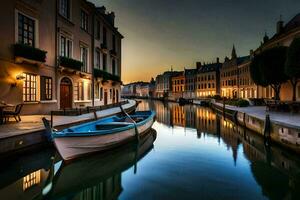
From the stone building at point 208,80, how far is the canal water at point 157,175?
66333 millimetres

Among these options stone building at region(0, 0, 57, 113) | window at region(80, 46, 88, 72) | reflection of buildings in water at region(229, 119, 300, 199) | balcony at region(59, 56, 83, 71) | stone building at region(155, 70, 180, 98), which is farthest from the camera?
stone building at region(155, 70, 180, 98)

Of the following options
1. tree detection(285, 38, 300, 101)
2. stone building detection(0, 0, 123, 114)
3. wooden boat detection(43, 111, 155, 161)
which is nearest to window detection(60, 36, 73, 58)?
stone building detection(0, 0, 123, 114)

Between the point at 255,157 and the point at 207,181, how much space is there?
518 centimetres

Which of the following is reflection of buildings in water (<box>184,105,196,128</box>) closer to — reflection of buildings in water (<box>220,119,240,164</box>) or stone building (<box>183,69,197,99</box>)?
reflection of buildings in water (<box>220,119,240,164</box>)

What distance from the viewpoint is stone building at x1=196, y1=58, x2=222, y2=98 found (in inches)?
3078

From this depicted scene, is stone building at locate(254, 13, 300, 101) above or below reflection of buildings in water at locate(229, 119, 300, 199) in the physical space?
above

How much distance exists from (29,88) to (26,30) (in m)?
3.86

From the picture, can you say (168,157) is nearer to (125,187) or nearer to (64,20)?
(125,187)

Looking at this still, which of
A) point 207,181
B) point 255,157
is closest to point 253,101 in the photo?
point 255,157

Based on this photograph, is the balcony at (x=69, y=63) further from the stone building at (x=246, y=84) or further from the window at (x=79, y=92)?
the stone building at (x=246, y=84)

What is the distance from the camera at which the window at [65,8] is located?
65.7ft

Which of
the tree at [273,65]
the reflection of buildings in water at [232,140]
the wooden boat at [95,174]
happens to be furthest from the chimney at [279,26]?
the wooden boat at [95,174]

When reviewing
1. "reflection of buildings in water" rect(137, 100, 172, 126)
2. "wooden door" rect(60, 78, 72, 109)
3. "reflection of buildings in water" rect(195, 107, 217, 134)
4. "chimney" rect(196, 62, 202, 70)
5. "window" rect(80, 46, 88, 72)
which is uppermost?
"chimney" rect(196, 62, 202, 70)

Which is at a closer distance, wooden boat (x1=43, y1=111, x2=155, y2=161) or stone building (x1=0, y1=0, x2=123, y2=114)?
wooden boat (x1=43, y1=111, x2=155, y2=161)
